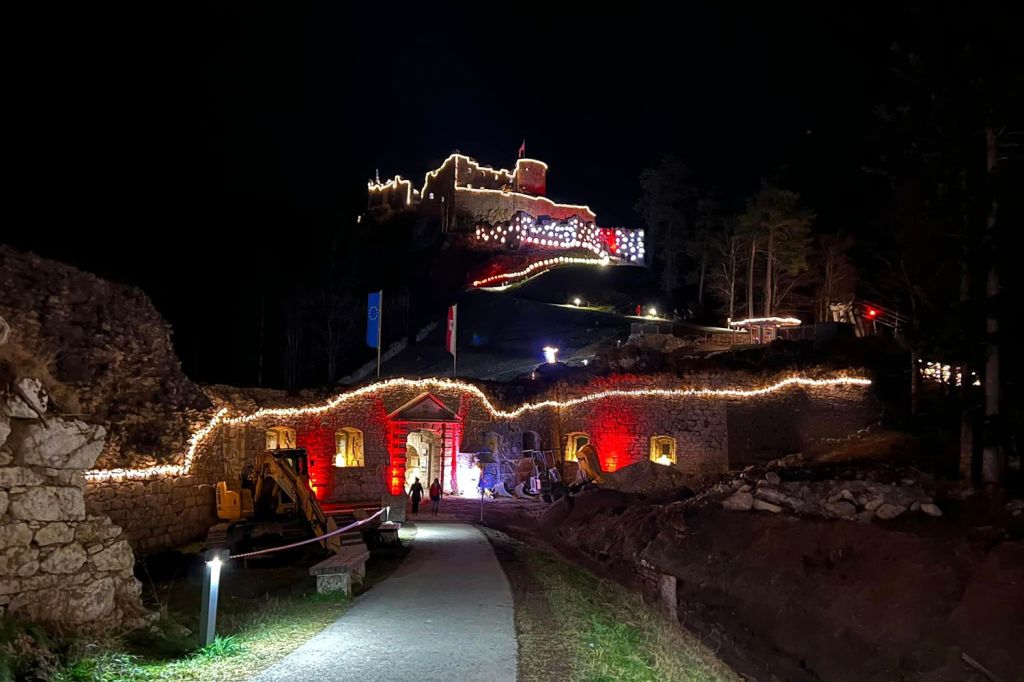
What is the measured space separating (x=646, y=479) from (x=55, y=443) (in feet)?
56.0

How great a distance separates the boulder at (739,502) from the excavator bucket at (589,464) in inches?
253

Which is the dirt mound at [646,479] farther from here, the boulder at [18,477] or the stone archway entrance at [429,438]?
the boulder at [18,477]

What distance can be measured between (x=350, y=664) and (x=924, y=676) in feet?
29.2

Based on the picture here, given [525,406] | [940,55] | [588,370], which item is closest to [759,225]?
[588,370]

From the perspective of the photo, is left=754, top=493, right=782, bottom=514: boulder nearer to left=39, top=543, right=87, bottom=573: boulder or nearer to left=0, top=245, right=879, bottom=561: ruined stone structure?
left=0, top=245, right=879, bottom=561: ruined stone structure

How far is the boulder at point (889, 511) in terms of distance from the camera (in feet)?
43.5

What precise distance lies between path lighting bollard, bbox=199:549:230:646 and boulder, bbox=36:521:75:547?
113cm

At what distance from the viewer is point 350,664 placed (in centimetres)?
549

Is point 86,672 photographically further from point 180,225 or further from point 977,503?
point 180,225

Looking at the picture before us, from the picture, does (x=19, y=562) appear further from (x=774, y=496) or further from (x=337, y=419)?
(x=337, y=419)

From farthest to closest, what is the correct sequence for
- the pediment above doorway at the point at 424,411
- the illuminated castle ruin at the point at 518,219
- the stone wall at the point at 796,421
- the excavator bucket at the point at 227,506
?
the illuminated castle ruin at the point at 518,219
the pediment above doorway at the point at 424,411
the stone wall at the point at 796,421
the excavator bucket at the point at 227,506

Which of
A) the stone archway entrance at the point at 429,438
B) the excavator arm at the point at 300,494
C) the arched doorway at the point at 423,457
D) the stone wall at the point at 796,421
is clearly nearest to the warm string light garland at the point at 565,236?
the arched doorway at the point at 423,457

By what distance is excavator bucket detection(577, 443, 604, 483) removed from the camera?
21984 millimetres

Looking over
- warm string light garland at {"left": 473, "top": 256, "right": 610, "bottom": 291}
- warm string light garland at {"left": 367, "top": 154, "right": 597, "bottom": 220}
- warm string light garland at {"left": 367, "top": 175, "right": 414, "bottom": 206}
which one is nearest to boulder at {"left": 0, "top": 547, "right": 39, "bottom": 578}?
warm string light garland at {"left": 473, "top": 256, "right": 610, "bottom": 291}
